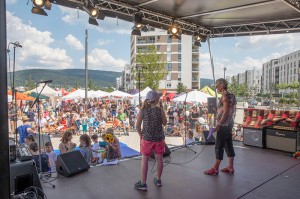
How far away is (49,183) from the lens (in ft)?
11.8

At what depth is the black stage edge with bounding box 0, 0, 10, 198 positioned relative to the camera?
3.30 ft

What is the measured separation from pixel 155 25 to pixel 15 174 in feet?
16.7

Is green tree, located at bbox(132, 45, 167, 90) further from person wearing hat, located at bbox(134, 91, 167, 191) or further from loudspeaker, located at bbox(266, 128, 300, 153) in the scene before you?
person wearing hat, located at bbox(134, 91, 167, 191)

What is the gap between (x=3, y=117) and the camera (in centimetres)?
101

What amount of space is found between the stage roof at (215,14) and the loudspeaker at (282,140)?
8.90 feet

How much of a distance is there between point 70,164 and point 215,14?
4.83m

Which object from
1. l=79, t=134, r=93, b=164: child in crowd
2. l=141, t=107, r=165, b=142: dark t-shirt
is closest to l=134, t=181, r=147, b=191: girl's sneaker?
l=141, t=107, r=165, b=142: dark t-shirt

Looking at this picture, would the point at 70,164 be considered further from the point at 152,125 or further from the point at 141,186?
the point at 152,125

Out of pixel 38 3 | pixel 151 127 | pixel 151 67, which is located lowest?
pixel 151 127

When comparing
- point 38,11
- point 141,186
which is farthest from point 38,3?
point 141,186

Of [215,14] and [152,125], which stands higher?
[215,14]

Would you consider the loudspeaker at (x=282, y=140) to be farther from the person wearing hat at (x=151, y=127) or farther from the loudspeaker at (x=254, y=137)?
the person wearing hat at (x=151, y=127)

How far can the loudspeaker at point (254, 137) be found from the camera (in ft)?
20.0

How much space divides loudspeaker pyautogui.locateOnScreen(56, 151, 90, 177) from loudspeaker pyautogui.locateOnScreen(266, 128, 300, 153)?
421 cm
